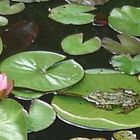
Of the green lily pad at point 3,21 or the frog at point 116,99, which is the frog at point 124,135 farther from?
the green lily pad at point 3,21

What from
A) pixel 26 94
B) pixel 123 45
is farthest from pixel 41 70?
pixel 123 45

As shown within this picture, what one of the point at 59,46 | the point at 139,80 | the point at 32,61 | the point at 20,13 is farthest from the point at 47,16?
the point at 139,80

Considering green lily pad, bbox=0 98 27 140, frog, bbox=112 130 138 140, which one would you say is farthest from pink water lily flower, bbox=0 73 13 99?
frog, bbox=112 130 138 140

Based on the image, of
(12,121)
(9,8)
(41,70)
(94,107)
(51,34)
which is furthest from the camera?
(9,8)

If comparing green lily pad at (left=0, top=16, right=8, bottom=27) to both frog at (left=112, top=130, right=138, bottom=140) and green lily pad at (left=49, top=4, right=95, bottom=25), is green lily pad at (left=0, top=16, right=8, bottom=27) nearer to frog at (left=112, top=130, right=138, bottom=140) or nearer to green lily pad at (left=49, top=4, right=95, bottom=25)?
green lily pad at (left=49, top=4, right=95, bottom=25)

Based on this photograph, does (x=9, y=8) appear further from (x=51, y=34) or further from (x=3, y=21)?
(x=51, y=34)

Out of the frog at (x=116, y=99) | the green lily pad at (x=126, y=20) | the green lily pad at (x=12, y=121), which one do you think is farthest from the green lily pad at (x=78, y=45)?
the green lily pad at (x=12, y=121)
